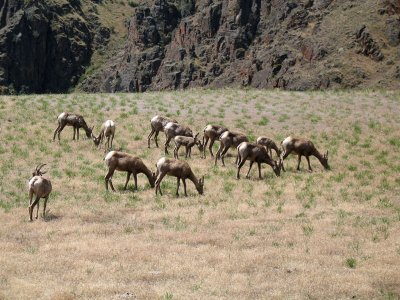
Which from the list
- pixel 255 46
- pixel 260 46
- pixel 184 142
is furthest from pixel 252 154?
Answer: pixel 255 46

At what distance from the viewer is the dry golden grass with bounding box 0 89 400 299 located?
45.1 feet

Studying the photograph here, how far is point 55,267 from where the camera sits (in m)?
14.8

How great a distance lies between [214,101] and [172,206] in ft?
89.6

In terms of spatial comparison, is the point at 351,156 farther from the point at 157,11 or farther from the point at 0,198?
the point at 157,11

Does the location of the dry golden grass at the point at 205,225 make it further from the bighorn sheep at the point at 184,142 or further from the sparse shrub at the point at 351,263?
the bighorn sheep at the point at 184,142

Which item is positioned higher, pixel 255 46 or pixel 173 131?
pixel 255 46

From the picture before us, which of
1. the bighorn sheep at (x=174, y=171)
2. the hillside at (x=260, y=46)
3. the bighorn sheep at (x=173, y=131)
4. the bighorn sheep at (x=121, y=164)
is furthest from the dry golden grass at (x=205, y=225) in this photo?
the hillside at (x=260, y=46)

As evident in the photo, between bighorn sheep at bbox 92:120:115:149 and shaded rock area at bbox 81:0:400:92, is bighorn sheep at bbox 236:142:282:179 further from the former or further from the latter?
shaded rock area at bbox 81:0:400:92

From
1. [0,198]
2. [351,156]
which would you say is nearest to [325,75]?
[351,156]

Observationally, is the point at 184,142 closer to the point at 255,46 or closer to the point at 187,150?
the point at 187,150

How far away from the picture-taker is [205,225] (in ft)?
63.6

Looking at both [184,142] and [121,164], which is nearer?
[121,164]

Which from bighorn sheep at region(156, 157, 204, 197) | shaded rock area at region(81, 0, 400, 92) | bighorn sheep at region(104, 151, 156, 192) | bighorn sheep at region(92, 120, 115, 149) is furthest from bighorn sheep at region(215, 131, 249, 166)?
shaded rock area at region(81, 0, 400, 92)

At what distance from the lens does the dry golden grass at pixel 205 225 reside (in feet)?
45.1
